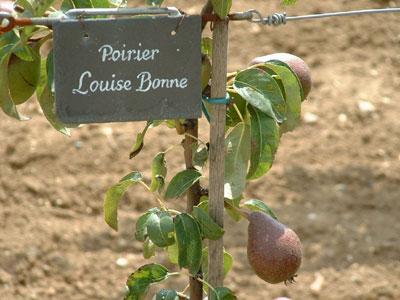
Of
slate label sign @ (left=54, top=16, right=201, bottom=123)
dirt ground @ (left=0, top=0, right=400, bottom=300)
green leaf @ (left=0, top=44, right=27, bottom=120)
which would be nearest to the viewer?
slate label sign @ (left=54, top=16, right=201, bottom=123)

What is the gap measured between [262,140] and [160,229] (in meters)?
0.24

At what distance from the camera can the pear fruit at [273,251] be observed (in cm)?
159

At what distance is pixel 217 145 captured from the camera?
160cm

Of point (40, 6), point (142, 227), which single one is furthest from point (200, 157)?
point (40, 6)

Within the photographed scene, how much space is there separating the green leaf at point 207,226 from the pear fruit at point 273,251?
62 mm

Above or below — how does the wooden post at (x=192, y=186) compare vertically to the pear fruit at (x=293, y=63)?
below

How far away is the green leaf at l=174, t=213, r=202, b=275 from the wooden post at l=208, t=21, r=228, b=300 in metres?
0.05

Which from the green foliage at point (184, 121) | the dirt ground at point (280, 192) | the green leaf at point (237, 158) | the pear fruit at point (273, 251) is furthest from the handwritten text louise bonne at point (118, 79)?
the dirt ground at point (280, 192)

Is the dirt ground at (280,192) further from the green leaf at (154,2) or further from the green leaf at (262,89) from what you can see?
the green leaf at (154,2)

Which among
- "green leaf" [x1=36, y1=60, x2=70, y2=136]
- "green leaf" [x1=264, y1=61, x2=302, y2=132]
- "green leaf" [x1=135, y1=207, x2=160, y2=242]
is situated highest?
"green leaf" [x1=264, y1=61, x2=302, y2=132]

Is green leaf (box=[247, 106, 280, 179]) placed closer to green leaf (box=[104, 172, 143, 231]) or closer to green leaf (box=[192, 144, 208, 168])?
green leaf (box=[192, 144, 208, 168])

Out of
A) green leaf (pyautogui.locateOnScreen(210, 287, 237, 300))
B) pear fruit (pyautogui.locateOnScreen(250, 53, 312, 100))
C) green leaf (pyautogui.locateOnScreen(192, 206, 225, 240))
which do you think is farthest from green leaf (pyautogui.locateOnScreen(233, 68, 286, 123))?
green leaf (pyautogui.locateOnScreen(210, 287, 237, 300))

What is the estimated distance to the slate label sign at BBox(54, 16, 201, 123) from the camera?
4.81 ft

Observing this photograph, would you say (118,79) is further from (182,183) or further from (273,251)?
(273,251)
